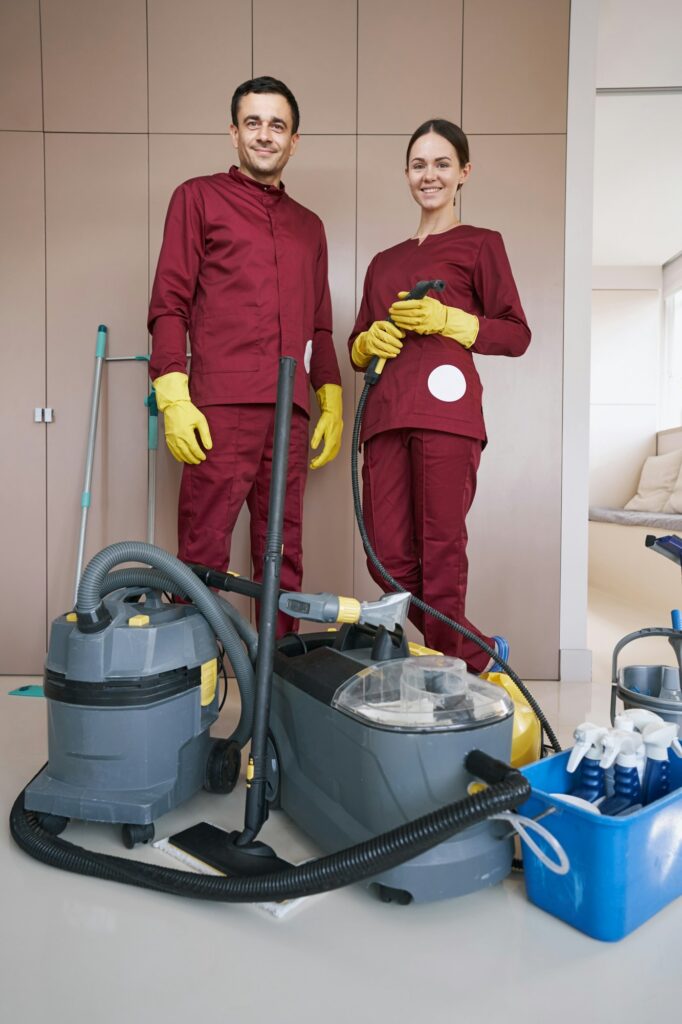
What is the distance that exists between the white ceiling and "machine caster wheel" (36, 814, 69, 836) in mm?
3157

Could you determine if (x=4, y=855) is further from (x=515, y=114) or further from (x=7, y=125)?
(x=515, y=114)

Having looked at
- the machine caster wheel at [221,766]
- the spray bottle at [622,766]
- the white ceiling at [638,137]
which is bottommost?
the machine caster wheel at [221,766]

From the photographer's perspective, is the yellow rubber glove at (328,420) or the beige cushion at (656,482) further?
the beige cushion at (656,482)

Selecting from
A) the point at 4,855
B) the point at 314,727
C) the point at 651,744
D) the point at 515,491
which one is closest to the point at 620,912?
the point at 651,744

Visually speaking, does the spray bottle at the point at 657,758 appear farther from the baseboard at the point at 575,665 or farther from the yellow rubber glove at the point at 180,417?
the baseboard at the point at 575,665

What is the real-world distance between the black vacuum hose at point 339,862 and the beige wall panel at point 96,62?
2187mm

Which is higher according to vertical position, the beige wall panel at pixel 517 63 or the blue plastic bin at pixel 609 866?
the beige wall panel at pixel 517 63

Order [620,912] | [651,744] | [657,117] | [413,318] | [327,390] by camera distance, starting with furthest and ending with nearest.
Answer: [657,117]
[327,390]
[413,318]
[651,744]
[620,912]

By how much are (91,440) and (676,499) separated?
3.87m

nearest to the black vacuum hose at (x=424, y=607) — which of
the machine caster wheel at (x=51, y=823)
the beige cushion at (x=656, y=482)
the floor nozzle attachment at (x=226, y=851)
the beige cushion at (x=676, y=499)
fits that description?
the floor nozzle attachment at (x=226, y=851)

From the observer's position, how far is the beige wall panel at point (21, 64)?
228 cm

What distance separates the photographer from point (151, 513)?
2.18 meters

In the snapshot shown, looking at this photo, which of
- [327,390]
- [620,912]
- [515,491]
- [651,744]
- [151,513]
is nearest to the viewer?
[620,912]

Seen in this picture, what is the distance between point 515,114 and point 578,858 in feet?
7.25
